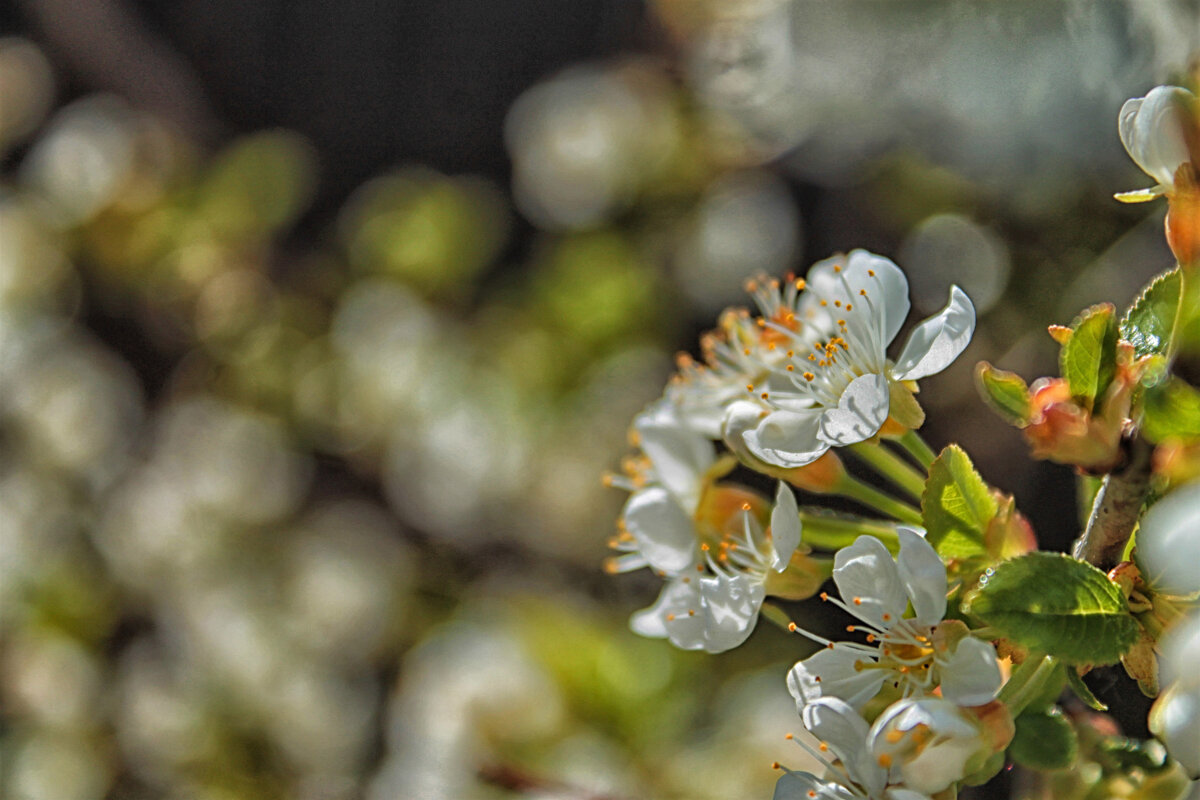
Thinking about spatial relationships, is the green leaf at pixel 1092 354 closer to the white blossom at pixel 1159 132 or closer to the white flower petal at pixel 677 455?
the white blossom at pixel 1159 132

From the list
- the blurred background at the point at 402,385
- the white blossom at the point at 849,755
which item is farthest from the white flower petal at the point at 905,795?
the blurred background at the point at 402,385

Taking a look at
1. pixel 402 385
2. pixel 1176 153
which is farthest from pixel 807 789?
pixel 402 385

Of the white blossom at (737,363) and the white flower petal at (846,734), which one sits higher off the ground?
the white blossom at (737,363)

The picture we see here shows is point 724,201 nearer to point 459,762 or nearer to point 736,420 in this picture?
point 459,762

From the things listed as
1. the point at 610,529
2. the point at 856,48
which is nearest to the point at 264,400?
the point at 610,529

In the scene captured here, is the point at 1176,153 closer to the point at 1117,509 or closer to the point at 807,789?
the point at 1117,509

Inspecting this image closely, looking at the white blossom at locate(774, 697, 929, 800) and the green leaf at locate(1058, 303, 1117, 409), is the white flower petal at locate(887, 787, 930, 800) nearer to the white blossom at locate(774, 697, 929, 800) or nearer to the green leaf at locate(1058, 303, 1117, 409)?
the white blossom at locate(774, 697, 929, 800)

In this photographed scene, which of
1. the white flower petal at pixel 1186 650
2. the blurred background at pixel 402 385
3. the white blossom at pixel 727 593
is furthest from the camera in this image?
the blurred background at pixel 402 385
